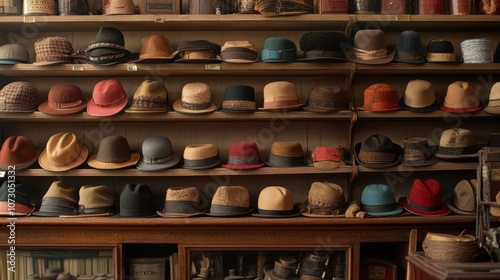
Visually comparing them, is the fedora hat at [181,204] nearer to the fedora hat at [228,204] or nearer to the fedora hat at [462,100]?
the fedora hat at [228,204]

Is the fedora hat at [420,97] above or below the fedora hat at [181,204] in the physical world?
above

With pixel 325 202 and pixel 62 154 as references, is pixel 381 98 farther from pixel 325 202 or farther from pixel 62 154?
pixel 62 154

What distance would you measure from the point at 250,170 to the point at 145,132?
3.28 ft

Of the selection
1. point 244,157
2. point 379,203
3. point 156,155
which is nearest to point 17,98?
point 156,155

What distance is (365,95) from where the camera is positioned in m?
3.83

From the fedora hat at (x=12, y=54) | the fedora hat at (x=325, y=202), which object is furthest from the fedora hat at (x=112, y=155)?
the fedora hat at (x=325, y=202)

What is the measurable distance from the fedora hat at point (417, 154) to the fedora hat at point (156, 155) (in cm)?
172

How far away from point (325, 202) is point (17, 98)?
2.40 meters

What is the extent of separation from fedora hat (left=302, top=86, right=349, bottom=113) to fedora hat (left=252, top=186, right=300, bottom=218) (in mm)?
669

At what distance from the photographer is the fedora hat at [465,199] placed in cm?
358

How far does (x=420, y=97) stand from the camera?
374 cm

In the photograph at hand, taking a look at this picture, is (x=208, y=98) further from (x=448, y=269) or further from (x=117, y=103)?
(x=448, y=269)

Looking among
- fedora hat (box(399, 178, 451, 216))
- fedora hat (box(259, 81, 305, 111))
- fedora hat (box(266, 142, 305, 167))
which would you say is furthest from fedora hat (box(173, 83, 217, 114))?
fedora hat (box(399, 178, 451, 216))

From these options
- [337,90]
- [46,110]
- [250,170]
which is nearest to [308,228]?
[250,170]
